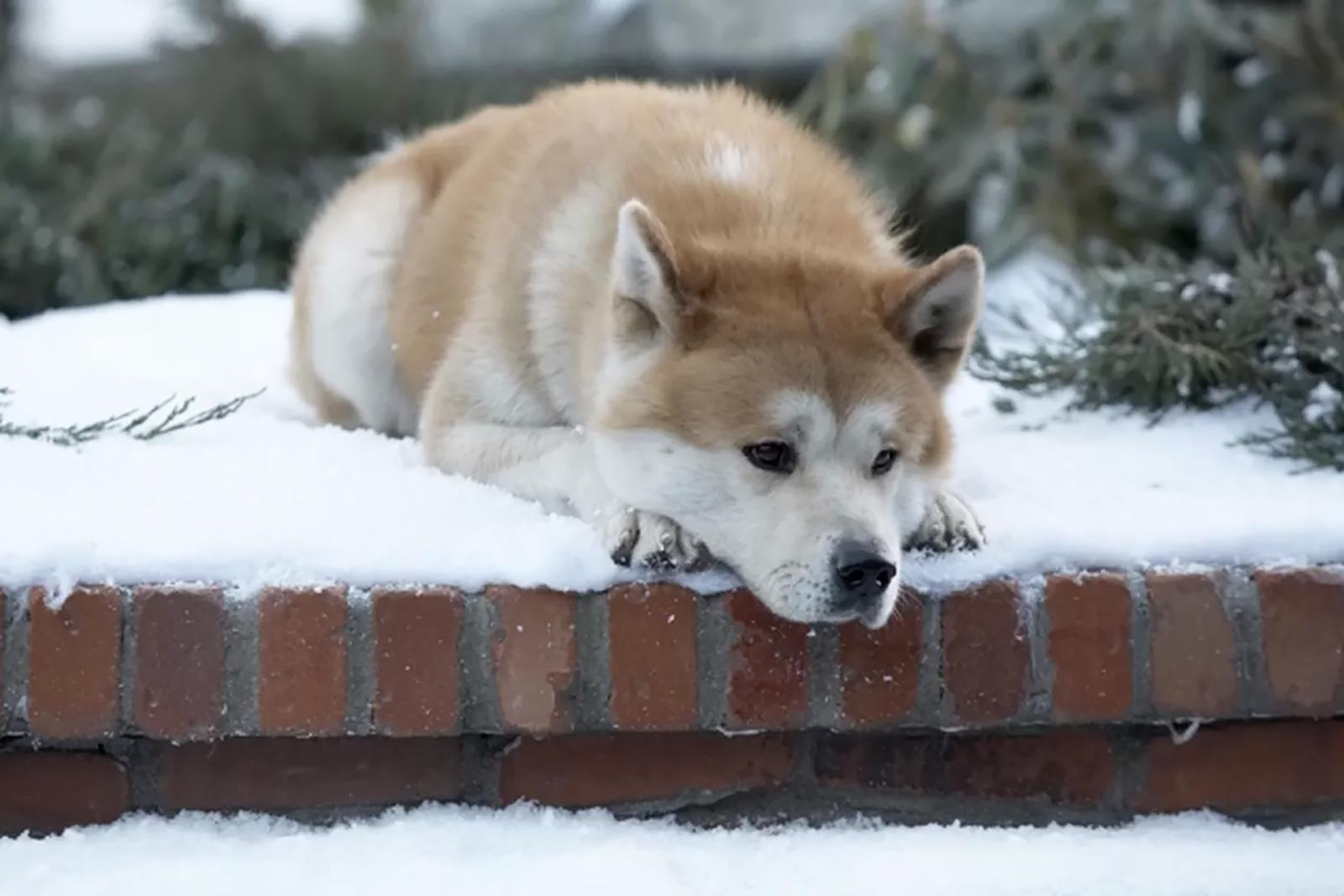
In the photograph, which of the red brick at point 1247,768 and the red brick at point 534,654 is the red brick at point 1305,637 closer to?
the red brick at point 1247,768

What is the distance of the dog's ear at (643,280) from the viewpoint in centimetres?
223

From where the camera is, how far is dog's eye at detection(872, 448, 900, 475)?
7.49 ft

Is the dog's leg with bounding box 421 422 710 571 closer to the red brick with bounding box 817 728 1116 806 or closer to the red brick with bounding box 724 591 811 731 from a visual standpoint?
the red brick with bounding box 724 591 811 731

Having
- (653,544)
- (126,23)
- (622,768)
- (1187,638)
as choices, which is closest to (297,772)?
(622,768)

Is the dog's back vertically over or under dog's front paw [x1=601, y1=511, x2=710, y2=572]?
over

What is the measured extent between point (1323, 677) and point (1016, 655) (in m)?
0.45

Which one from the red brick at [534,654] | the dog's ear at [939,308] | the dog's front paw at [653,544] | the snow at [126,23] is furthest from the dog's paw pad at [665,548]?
the snow at [126,23]

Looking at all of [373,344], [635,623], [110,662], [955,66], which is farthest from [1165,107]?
[110,662]

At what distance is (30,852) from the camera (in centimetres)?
207

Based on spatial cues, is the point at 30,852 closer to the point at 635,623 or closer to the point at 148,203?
the point at 635,623

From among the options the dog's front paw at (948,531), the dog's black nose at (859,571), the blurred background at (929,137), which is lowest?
the dog's black nose at (859,571)

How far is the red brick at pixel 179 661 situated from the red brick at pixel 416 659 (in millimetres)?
212

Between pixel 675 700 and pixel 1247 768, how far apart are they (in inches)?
34.4

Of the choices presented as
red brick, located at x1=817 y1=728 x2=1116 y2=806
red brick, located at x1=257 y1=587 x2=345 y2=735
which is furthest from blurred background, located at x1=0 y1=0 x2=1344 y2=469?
red brick, located at x1=257 y1=587 x2=345 y2=735
